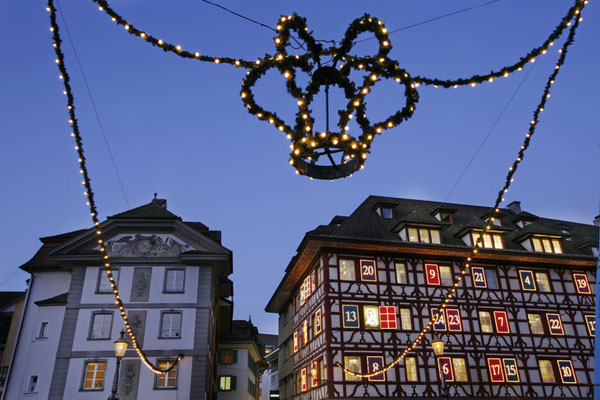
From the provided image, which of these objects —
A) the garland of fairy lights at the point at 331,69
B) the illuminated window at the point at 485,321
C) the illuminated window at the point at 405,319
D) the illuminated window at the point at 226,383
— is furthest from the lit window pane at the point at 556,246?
the garland of fairy lights at the point at 331,69

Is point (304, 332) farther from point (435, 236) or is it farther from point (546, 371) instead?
point (546, 371)

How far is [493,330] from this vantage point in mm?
26500

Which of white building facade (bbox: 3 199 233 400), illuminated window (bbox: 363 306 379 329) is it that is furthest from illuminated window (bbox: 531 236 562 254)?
white building facade (bbox: 3 199 233 400)

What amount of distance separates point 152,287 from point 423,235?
15.8m

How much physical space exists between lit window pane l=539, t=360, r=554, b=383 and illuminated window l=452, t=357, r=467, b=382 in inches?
188

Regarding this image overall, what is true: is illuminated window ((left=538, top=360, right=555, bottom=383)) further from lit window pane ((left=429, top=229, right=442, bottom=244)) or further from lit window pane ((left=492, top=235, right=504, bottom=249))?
lit window pane ((left=429, top=229, right=442, bottom=244))

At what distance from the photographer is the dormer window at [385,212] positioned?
99.3ft

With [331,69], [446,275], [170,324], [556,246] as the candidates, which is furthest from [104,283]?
[556,246]

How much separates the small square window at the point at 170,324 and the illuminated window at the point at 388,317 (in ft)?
35.2

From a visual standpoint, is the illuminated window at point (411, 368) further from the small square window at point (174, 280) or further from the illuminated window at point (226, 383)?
the illuminated window at point (226, 383)

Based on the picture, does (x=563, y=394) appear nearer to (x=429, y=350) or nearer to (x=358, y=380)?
(x=429, y=350)

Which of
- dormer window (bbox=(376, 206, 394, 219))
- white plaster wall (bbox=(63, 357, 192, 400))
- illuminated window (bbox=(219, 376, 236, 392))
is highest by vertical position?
dormer window (bbox=(376, 206, 394, 219))

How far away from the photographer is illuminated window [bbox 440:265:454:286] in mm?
27328

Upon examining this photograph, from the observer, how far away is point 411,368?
79.6 ft
